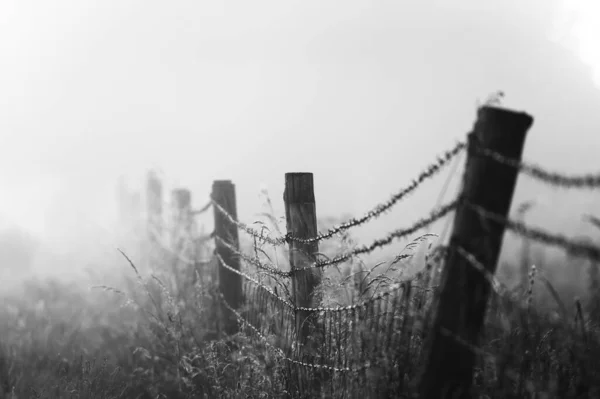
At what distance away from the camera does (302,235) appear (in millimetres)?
3459

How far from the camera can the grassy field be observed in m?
2.22

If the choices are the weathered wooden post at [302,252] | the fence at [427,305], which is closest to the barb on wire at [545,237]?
the fence at [427,305]

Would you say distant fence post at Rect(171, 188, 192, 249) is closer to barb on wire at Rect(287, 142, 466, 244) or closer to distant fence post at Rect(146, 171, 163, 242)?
distant fence post at Rect(146, 171, 163, 242)

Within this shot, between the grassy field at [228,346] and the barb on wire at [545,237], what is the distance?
229 millimetres

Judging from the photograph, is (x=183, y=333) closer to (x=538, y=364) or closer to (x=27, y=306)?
(x=538, y=364)

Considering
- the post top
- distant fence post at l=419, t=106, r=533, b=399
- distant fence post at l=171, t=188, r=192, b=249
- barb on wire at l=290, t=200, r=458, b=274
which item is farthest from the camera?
distant fence post at l=171, t=188, r=192, b=249

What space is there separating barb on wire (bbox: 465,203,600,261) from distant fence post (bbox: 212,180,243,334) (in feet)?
11.4

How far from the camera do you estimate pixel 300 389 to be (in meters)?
3.27

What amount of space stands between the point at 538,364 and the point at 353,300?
3.32 ft

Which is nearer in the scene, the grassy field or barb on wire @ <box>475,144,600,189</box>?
barb on wire @ <box>475,144,600,189</box>

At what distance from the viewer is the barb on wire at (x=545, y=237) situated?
1617 mm

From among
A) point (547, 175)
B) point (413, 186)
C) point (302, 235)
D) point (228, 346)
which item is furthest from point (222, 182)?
point (547, 175)

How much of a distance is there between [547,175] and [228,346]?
2.77 m

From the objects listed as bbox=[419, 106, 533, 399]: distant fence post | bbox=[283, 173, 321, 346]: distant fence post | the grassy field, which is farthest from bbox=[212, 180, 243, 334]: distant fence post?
bbox=[419, 106, 533, 399]: distant fence post
